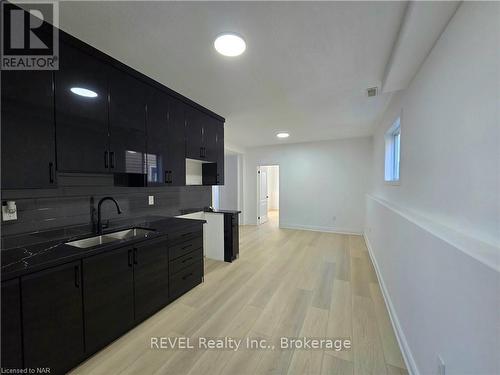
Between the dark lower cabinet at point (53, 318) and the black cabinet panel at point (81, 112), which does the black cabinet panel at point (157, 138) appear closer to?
the black cabinet panel at point (81, 112)

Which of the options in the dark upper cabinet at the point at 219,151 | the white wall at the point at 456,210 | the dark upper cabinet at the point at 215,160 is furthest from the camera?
the dark upper cabinet at the point at 219,151

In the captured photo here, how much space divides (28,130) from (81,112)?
41cm

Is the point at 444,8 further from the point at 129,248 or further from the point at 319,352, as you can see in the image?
the point at 129,248

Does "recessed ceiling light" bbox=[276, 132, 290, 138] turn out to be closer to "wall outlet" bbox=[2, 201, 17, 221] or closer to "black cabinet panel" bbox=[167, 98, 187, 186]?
"black cabinet panel" bbox=[167, 98, 187, 186]

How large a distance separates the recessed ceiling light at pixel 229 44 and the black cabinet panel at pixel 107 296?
1926mm

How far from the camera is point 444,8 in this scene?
47.1 inches

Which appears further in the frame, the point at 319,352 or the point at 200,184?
the point at 200,184

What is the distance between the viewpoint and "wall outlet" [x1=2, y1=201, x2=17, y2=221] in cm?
156

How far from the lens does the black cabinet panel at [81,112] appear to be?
1.60 m

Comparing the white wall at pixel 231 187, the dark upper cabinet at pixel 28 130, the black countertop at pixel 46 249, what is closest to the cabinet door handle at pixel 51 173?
the dark upper cabinet at pixel 28 130

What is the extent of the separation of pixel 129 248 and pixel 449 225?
2.43 metres

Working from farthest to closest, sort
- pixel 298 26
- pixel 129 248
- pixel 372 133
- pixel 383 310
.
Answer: pixel 372 133 < pixel 383 310 < pixel 129 248 < pixel 298 26

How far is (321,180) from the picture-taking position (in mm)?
5727

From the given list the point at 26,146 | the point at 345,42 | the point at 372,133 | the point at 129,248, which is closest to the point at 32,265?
the point at 129,248
